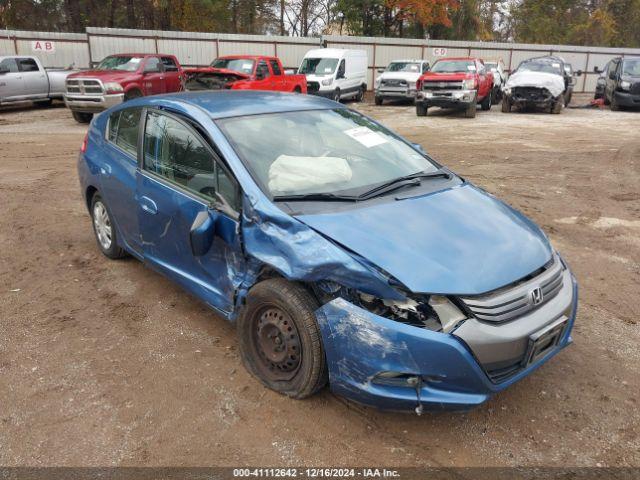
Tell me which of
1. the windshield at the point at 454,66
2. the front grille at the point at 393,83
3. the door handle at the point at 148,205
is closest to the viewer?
the door handle at the point at 148,205

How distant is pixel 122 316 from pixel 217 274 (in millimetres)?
1164

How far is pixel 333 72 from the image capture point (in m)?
21.1

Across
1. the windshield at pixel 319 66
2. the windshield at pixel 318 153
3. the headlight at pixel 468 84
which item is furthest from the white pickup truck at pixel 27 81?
the windshield at pixel 318 153

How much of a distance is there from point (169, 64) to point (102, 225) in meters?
12.8

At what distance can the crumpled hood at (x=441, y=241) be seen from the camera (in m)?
2.69

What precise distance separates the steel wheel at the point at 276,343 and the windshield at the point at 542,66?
18.4 meters

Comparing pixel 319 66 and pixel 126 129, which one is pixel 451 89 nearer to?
pixel 319 66

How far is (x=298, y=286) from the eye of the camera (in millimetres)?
2971

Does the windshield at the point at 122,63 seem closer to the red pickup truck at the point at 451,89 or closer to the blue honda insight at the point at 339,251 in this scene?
the red pickup truck at the point at 451,89

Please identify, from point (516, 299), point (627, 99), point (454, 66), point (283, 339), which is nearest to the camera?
point (516, 299)

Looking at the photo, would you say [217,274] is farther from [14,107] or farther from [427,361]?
[14,107]

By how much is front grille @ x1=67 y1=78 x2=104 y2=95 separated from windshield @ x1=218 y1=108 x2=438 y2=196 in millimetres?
12096

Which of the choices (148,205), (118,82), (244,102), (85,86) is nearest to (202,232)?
(148,205)

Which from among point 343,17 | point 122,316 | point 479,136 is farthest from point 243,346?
point 343,17
